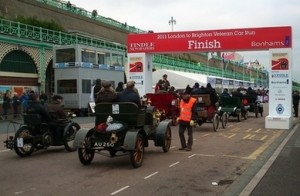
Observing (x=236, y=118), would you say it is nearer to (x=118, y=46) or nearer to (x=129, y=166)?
(x=129, y=166)

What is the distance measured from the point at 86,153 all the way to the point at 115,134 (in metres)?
0.97

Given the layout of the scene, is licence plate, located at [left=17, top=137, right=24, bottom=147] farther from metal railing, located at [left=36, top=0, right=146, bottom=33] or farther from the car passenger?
metal railing, located at [left=36, top=0, right=146, bottom=33]

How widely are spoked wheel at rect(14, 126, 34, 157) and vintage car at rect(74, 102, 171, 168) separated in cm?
189

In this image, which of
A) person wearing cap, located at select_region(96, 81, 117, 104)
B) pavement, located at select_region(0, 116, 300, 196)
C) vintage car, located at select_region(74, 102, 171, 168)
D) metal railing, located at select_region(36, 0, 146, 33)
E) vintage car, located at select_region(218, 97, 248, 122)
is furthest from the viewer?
metal railing, located at select_region(36, 0, 146, 33)

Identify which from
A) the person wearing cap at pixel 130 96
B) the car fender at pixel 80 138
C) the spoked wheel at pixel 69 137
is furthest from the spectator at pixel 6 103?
the car fender at pixel 80 138

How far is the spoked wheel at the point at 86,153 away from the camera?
9930mm

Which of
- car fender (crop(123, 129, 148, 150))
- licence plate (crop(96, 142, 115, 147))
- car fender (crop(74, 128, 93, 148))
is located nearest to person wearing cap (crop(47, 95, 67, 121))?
car fender (crop(74, 128, 93, 148))

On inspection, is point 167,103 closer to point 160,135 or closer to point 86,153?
point 160,135

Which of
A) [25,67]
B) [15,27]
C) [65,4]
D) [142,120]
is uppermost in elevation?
[65,4]

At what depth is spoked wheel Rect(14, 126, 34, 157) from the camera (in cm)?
1109

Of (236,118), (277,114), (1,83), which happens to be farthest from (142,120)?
(1,83)

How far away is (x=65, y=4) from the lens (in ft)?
147

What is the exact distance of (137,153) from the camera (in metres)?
9.85

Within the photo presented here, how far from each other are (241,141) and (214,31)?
8.29 meters
